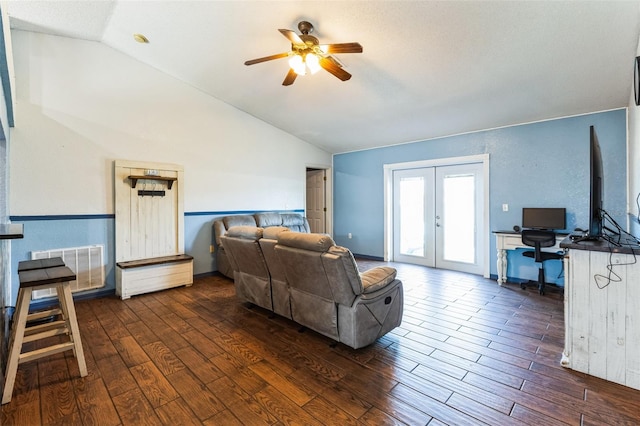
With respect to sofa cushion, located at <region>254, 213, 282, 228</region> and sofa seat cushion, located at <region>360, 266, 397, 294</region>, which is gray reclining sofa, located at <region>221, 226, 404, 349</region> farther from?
sofa cushion, located at <region>254, 213, 282, 228</region>

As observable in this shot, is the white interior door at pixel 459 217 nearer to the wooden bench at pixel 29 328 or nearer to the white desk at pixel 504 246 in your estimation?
the white desk at pixel 504 246

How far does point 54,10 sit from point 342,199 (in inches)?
216

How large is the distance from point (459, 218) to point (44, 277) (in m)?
5.47

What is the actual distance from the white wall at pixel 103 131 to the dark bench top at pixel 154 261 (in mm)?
777

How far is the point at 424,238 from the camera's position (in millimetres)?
5730

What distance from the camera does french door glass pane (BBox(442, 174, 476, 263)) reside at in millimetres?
5117

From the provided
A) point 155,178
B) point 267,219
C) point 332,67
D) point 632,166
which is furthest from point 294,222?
point 632,166

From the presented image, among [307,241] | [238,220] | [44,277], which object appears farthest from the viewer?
[238,220]

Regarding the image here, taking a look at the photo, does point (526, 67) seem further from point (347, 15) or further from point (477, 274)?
point (477, 274)

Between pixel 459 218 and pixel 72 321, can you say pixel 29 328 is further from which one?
pixel 459 218

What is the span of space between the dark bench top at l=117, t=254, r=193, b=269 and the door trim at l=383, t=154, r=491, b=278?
12.6ft

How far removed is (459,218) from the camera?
525 centimetres

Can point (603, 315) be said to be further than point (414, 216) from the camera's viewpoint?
No

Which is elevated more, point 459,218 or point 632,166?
point 632,166
